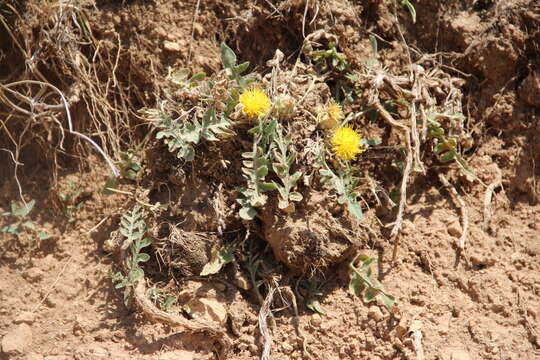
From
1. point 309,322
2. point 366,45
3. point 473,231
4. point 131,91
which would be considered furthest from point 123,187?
point 473,231

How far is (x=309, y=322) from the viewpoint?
2.66 metres

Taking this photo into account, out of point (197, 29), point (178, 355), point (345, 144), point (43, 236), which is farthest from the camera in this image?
point (197, 29)

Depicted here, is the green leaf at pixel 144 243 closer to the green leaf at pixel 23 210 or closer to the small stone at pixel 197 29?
the green leaf at pixel 23 210

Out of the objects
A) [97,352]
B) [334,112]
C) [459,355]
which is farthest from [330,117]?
[97,352]

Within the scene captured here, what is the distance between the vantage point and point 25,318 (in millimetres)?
2723

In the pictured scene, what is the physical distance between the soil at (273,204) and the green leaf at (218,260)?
6cm

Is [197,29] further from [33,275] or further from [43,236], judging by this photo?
[33,275]

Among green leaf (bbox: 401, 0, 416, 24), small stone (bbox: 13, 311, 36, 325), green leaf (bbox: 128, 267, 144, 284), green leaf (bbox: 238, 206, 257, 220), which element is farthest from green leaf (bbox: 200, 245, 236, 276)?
green leaf (bbox: 401, 0, 416, 24)

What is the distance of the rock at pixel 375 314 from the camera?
2.63m

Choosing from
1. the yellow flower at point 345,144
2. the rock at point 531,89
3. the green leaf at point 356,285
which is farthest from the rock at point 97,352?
the rock at point 531,89

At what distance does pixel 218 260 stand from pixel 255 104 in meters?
0.77

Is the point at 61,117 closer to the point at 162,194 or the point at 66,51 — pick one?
the point at 66,51

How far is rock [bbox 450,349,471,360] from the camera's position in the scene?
2527 millimetres

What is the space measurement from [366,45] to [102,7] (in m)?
1.48
